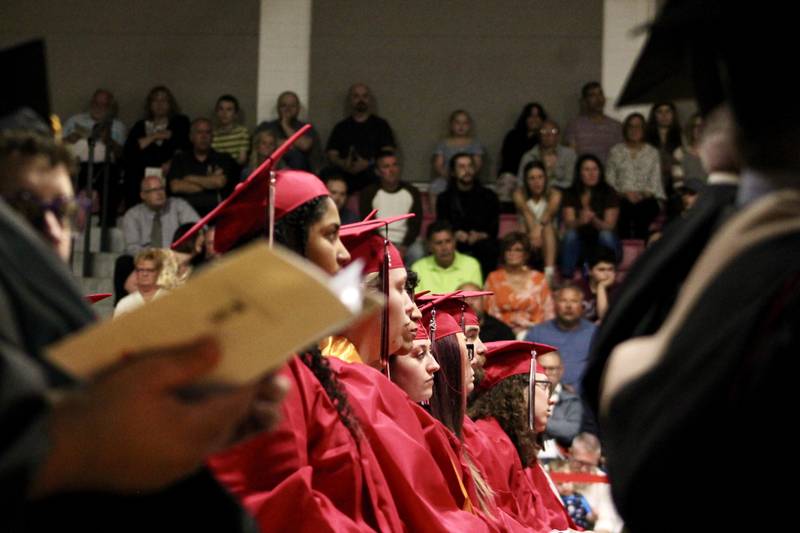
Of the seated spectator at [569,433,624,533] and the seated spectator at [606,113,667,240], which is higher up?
the seated spectator at [606,113,667,240]

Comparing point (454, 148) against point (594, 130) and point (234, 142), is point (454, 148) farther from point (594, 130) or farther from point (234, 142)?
point (234, 142)

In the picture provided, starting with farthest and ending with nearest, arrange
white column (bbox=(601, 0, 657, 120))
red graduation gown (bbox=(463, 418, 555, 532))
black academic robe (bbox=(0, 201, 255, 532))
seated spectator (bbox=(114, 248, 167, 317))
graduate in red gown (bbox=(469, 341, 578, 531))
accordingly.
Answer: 1. white column (bbox=(601, 0, 657, 120))
2. seated spectator (bbox=(114, 248, 167, 317))
3. graduate in red gown (bbox=(469, 341, 578, 531))
4. red graduation gown (bbox=(463, 418, 555, 532))
5. black academic robe (bbox=(0, 201, 255, 532))

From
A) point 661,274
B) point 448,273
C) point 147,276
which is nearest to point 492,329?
point 448,273

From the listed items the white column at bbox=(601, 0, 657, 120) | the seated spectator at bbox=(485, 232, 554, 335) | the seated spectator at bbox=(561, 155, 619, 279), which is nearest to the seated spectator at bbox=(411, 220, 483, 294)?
the seated spectator at bbox=(485, 232, 554, 335)

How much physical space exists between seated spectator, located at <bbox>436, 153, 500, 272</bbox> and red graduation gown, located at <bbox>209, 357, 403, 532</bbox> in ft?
23.2

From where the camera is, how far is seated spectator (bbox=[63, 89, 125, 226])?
417 inches

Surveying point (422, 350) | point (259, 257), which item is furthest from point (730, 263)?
point (422, 350)

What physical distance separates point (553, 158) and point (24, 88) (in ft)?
31.6

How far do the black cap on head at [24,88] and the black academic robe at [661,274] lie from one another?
884mm

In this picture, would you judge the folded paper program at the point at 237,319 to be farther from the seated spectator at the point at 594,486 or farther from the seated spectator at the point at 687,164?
the seated spectator at the point at 687,164

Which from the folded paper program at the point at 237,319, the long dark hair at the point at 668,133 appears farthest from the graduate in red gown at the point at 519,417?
the long dark hair at the point at 668,133

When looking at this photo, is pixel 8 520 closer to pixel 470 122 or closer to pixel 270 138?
pixel 270 138

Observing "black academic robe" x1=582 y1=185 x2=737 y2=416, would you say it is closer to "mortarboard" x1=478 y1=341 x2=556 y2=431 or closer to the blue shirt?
"mortarboard" x1=478 y1=341 x2=556 y2=431

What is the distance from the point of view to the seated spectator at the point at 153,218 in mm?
9766
